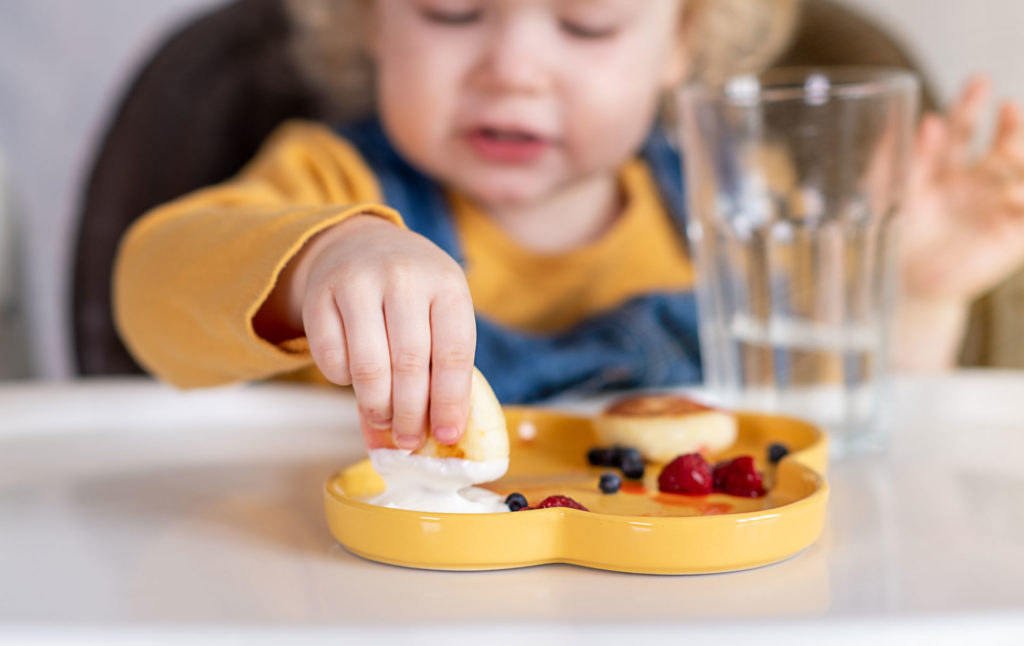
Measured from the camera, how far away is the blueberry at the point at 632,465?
1.86 ft

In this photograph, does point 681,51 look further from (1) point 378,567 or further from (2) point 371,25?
(1) point 378,567

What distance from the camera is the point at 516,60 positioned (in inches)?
36.4

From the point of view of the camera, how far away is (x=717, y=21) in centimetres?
135

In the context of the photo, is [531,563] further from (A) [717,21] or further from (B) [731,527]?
(A) [717,21]

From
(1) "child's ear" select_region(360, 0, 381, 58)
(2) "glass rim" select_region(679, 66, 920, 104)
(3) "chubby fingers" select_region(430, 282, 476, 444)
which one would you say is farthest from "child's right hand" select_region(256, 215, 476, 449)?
(1) "child's ear" select_region(360, 0, 381, 58)

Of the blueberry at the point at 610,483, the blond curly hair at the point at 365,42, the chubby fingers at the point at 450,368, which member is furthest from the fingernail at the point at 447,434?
the blond curly hair at the point at 365,42

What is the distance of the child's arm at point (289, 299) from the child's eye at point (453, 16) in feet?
0.75

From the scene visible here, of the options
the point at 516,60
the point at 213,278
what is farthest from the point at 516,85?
the point at 213,278

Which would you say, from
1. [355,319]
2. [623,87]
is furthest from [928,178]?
[355,319]

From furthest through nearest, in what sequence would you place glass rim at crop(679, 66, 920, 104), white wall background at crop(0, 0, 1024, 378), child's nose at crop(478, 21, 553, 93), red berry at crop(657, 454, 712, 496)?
white wall background at crop(0, 0, 1024, 378)
child's nose at crop(478, 21, 553, 93)
glass rim at crop(679, 66, 920, 104)
red berry at crop(657, 454, 712, 496)

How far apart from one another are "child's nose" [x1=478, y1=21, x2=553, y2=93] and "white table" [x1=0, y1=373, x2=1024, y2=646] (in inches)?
14.0

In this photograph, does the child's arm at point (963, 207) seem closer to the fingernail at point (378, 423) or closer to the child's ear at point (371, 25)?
the child's ear at point (371, 25)

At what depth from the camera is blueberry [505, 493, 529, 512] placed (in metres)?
0.48

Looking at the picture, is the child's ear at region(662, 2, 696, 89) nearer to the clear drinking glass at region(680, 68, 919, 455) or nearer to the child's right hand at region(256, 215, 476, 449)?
the clear drinking glass at region(680, 68, 919, 455)
